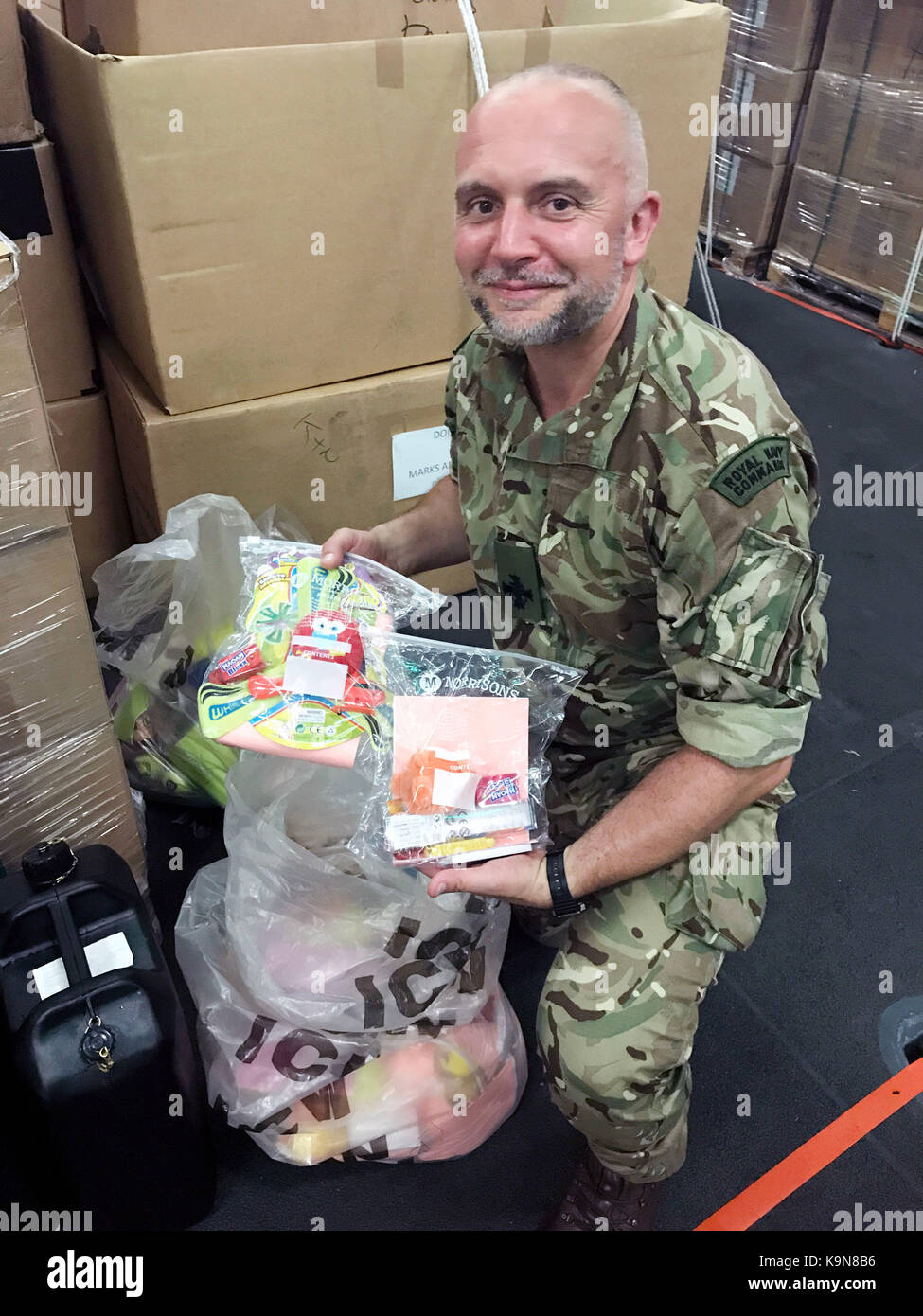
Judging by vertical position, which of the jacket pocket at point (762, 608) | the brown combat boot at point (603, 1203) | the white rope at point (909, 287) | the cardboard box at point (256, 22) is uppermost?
the cardboard box at point (256, 22)

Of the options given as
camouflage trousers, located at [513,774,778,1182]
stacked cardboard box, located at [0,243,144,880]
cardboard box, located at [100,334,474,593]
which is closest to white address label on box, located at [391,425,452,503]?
cardboard box, located at [100,334,474,593]

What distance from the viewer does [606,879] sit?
36.8 inches

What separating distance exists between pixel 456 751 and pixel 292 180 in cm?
82

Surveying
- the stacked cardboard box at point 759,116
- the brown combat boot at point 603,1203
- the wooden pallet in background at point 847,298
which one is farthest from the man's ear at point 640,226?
the wooden pallet in background at point 847,298

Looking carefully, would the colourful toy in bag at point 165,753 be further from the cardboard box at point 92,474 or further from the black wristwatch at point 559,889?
the black wristwatch at point 559,889

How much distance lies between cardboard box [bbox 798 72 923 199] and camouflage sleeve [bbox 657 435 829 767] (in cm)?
227

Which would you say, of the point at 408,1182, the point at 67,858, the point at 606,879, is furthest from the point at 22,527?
the point at 408,1182

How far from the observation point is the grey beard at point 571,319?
34.0 inches

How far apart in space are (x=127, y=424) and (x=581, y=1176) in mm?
1252

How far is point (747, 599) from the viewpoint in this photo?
2.75 feet

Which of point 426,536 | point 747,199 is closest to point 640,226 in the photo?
point 426,536

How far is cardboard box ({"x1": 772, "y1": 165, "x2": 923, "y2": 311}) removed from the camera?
107 inches

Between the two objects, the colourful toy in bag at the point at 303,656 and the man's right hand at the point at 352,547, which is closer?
the colourful toy in bag at the point at 303,656

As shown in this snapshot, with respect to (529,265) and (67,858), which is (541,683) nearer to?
(529,265)
